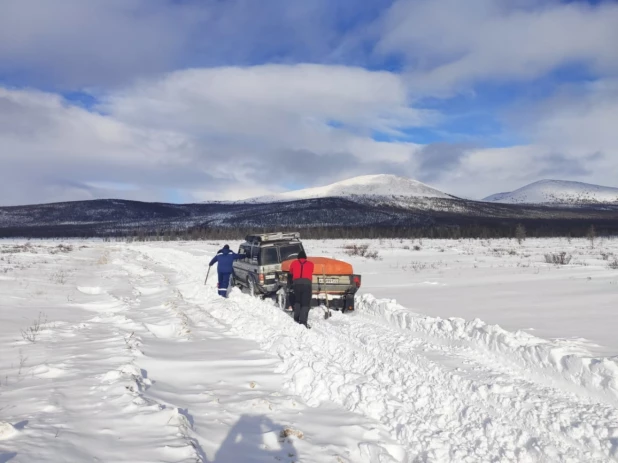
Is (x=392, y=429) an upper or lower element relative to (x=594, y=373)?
lower

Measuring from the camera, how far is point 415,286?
1756cm

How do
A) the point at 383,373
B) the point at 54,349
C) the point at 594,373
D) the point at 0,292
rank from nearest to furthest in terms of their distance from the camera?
the point at 594,373
the point at 383,373
the point at 54,349
the point at 0,292

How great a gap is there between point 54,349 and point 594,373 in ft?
27.3

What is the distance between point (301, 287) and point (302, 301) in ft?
1.16

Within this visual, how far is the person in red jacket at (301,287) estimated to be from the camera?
35.2ft

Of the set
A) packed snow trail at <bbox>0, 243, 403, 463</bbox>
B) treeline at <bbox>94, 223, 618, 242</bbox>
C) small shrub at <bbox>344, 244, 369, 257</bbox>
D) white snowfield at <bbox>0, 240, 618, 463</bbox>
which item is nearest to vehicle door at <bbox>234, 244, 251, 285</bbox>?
white snowfield at <bbox>0, 240, 618, 463</bbox>

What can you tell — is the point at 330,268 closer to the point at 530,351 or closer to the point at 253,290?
the point at 253,290

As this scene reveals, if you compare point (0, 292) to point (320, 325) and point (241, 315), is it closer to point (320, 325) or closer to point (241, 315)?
point (241, 315)

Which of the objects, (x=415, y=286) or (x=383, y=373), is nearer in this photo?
(x=383, y=373)

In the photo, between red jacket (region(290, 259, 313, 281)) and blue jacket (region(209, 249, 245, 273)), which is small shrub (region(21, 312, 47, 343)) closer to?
red jacket (region(290, 259, 313, 281))

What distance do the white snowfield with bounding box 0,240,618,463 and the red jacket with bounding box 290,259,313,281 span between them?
1.17m

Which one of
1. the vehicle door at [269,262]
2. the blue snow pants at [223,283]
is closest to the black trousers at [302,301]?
the vehicle door at [269,262]

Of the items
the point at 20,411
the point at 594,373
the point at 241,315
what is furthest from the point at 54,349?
the point at 594,373

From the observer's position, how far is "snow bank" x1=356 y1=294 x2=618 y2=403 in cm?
587
